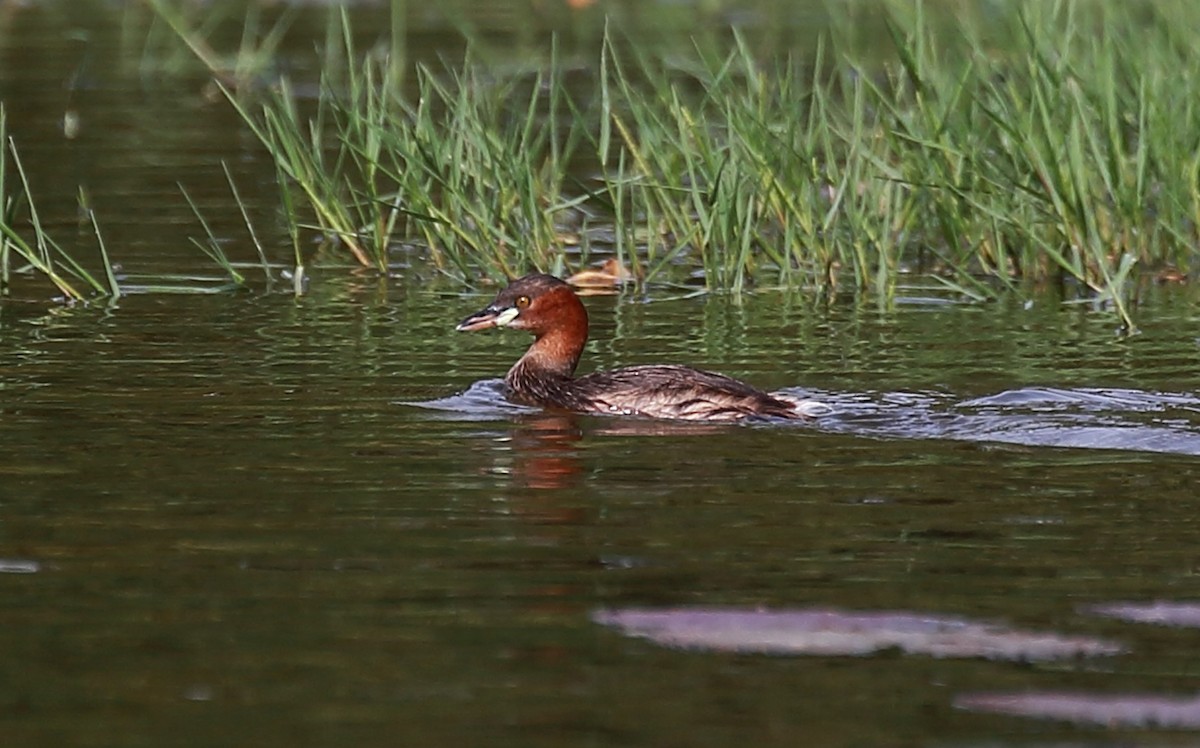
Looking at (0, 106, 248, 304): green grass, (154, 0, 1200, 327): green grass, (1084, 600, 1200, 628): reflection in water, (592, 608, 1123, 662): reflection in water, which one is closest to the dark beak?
(154, 0, 1200, 327): green grass

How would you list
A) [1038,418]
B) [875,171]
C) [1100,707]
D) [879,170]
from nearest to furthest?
[1100,707]
[1038,418]
[875,171]
[879,170]

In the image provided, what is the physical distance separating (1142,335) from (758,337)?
1.59 meters

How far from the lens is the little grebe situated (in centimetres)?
844

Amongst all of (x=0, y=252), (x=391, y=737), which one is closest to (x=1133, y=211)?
(x=0, y=252)

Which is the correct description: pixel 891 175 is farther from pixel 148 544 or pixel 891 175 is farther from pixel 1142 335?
pixel 148 544

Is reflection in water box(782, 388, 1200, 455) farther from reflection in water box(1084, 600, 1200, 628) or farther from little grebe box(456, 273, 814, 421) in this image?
reflection in water box(1084, 600, 1200, 628)

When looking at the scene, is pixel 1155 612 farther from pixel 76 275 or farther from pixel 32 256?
pixel 76 275

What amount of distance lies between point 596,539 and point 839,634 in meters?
1.13

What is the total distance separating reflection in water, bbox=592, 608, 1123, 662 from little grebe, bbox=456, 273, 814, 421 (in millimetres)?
2825

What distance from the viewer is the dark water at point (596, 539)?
491cm

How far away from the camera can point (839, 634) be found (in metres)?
5.38

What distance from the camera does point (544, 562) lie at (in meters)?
6.07

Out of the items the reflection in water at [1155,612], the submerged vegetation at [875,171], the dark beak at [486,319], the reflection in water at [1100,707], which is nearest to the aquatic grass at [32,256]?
the submerged vegetation at [875,171]

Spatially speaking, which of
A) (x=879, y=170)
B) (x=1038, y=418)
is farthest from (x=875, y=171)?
(x=1038, y=418)
